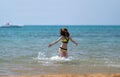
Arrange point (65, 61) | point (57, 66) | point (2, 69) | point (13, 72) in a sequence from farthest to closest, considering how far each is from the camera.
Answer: point (65, 61), point (57, 66), point (2, 69), point (13, 72)

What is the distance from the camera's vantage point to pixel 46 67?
1205 centimetres

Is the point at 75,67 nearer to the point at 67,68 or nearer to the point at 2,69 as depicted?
the point at 67,68

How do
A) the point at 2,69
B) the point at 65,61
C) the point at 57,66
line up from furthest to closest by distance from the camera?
the point at 65,61
the point at 57,66
the point at 2,69

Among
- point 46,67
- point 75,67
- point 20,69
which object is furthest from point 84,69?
point 20,69

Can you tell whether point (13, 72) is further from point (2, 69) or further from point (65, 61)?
point (65, 61)

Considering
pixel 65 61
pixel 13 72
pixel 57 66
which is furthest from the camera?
pixel 65 61

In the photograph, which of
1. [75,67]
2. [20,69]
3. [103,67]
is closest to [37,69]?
[20,69]

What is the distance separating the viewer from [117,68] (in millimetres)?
11977

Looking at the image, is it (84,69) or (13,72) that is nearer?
(13,72)

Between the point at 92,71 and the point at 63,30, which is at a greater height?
the point at 63,30

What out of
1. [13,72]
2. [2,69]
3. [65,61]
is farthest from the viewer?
[65,61]

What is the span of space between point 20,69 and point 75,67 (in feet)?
6.15

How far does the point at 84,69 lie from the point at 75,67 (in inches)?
20.3

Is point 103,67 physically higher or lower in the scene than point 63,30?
lower
